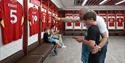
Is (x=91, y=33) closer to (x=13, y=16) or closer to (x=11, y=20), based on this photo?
(x=11, y=20)

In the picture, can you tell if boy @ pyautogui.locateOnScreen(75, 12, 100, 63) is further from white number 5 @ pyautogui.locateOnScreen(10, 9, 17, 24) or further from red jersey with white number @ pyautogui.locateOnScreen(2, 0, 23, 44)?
white number 5 @ pyautogui.locateOnScreen(10, 9, 17, 24)

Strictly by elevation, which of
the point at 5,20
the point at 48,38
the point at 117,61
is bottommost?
the point at 117,61

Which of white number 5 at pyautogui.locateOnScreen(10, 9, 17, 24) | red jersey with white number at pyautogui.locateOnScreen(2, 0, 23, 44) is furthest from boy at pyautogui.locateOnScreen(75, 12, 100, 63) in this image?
white number 5 at pyautogui.locateOnScreen(10, 9, 17, 24)

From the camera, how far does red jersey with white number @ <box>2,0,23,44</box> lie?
4.42 metres

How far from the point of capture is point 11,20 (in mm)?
4797

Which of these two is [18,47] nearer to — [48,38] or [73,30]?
[48,38]

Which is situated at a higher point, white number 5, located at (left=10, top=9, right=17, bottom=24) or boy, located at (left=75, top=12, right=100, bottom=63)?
white number 5, located at (left=10, top=9, right=17, bottom=24)

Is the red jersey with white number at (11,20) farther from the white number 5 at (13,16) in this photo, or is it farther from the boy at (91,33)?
the boy at (91,33)

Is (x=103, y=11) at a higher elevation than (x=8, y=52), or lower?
higher

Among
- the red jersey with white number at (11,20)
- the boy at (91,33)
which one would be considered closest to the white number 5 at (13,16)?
the red jersey with white number at (11,20)

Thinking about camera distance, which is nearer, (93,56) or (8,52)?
(93,56)

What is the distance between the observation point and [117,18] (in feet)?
71.0

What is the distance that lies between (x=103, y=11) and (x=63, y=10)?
396cm

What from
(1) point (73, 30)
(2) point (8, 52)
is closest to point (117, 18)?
(1) point (73, 30)
